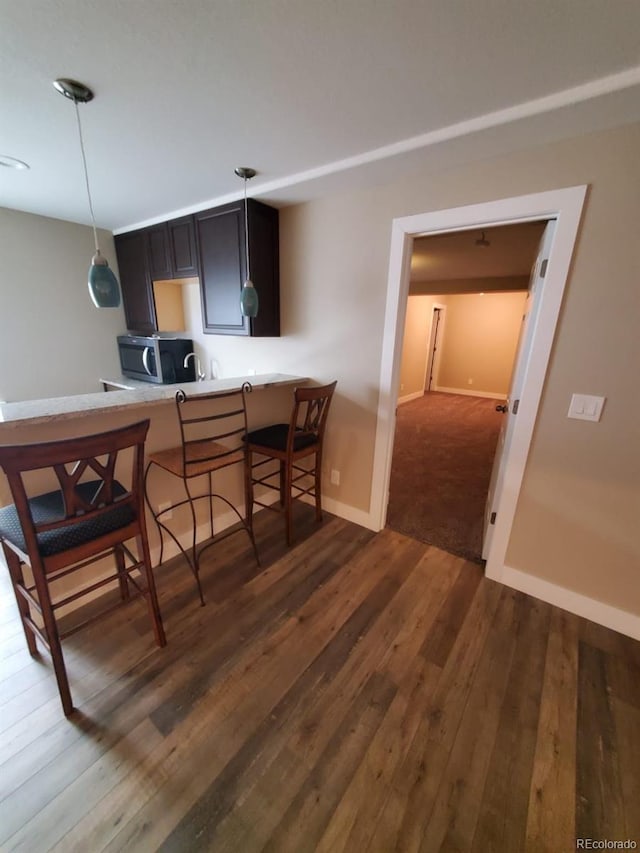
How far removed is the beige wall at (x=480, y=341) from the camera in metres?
6.99

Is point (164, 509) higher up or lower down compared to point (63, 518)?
lower down

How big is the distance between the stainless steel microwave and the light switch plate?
10.2 ft

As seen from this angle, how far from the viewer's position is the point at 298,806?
1.06 meters

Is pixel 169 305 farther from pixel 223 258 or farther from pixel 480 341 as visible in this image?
pixel 480 341

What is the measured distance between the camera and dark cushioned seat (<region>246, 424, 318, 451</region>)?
220cm

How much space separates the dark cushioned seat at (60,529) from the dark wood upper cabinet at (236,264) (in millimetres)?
1593

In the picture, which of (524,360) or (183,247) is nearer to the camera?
(524,360)

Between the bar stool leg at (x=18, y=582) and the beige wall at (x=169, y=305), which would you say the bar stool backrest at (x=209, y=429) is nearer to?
the bar stool leg at (x=18, y=582)

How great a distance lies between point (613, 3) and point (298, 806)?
257cm

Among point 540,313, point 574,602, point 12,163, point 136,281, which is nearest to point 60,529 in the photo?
point 12,163

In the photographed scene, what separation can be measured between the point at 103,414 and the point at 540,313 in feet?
7.38

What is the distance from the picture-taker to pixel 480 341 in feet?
24.0

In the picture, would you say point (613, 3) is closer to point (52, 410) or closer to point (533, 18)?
point (533, 18)

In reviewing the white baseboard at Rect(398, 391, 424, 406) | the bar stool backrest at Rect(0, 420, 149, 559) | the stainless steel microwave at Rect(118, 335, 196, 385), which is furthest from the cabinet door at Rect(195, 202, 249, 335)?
the white baseboard at Rect(398, 391, 424, 406)
